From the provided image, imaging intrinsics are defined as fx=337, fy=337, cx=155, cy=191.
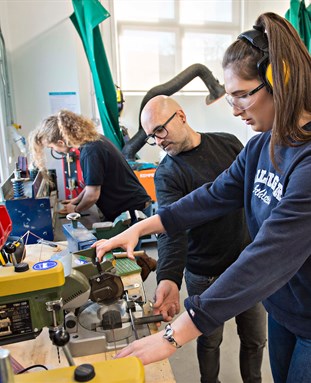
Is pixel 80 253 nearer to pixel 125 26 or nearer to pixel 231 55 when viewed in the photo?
pixel 231 55

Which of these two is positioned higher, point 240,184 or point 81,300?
point 240,184

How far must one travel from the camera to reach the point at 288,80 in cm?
69

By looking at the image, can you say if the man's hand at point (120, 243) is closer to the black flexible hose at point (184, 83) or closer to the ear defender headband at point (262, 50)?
the ear defender headband at point (262, 50)

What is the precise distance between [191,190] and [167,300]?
1.56 feet

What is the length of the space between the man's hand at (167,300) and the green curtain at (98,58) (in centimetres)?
244

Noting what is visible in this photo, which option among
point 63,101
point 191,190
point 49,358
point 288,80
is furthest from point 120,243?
point 63,101

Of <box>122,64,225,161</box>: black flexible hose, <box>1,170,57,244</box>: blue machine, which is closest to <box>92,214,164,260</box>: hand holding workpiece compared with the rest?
<box>1,170,57,244</box>: blue machine

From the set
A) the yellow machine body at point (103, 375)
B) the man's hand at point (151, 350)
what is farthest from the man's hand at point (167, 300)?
the yellow machine body at point (103, 375)

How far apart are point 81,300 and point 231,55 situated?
708mm

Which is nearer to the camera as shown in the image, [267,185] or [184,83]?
[267,185]

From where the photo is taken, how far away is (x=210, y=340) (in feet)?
4.68

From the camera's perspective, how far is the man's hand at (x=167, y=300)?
101cm

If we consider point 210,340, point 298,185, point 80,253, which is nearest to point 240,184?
point 298,185

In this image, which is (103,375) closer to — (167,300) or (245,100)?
(167,300)
